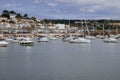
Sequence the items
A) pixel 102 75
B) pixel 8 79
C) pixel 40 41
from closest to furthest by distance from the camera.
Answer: pixel 8 79, pixel 102 75, pixel 40 41

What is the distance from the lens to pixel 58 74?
29.9m

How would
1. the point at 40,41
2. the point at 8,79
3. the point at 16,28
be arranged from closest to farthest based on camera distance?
1. the point at 8,79
2. the point at 40,41
3. the point at 16,28

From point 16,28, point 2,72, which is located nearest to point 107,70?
point 2,72

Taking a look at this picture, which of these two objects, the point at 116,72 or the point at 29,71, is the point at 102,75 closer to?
the point at 116,72

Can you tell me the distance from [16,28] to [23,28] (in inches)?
196

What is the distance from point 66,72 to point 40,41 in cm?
7022

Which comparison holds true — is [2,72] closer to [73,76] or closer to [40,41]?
[73,76]

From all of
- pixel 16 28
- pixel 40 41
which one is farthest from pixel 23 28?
pixel 40 41

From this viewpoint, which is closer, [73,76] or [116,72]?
[73,76]

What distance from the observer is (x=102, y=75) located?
1160 inches

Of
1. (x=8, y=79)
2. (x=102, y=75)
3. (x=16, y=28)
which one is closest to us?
(x=8, y=79)

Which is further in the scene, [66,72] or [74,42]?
[74,42]

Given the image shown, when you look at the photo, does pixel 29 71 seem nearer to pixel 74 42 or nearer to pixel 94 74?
pixel 94 74

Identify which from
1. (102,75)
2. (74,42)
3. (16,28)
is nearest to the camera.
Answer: (102,75)
